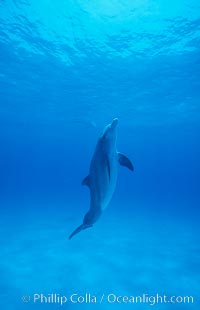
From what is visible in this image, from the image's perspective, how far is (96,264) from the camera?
12422mm

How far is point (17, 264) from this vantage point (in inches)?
474

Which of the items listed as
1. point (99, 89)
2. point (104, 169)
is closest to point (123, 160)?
point (104, 169)

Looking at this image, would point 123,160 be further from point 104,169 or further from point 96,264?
point 96,264

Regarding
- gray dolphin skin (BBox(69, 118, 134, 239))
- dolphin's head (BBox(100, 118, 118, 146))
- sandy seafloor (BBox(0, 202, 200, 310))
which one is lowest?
gray dolphin skin (BBox(69, 118, 134, 239))

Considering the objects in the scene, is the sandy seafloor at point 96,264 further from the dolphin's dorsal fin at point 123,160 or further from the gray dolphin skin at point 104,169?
the dolphin's dorsal fin at point 123,160

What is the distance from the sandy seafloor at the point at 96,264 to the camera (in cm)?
975

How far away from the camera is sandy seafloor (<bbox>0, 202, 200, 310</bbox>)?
9.75 metres

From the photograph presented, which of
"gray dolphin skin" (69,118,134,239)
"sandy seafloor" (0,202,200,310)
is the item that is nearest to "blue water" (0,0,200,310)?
"sandy seafloor" (0,202,200,310)

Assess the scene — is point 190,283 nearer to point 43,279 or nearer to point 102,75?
point 43,279

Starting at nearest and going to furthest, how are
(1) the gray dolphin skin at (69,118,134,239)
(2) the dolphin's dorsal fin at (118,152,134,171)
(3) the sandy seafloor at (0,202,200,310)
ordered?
(1) the gray dolphin skin at (69,118,134,239) → (2) the dolphin's dorsal fin at (118,152,134,171) → (3) the sandy seafloor at (0,202,200,310)

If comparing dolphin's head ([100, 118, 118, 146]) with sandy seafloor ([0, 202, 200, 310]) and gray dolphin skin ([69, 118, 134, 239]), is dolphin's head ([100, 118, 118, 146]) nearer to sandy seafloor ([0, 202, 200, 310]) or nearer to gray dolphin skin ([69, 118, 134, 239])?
gray dolphin skin ([69, 118, 134, 239])

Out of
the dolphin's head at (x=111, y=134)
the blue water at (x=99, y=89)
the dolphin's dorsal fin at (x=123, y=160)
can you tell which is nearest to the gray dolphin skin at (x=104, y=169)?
the dolphin's head at (x=111, y=134)

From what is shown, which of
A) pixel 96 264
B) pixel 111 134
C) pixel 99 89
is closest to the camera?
pixel 111 134

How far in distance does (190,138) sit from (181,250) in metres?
Answer: 46.5
